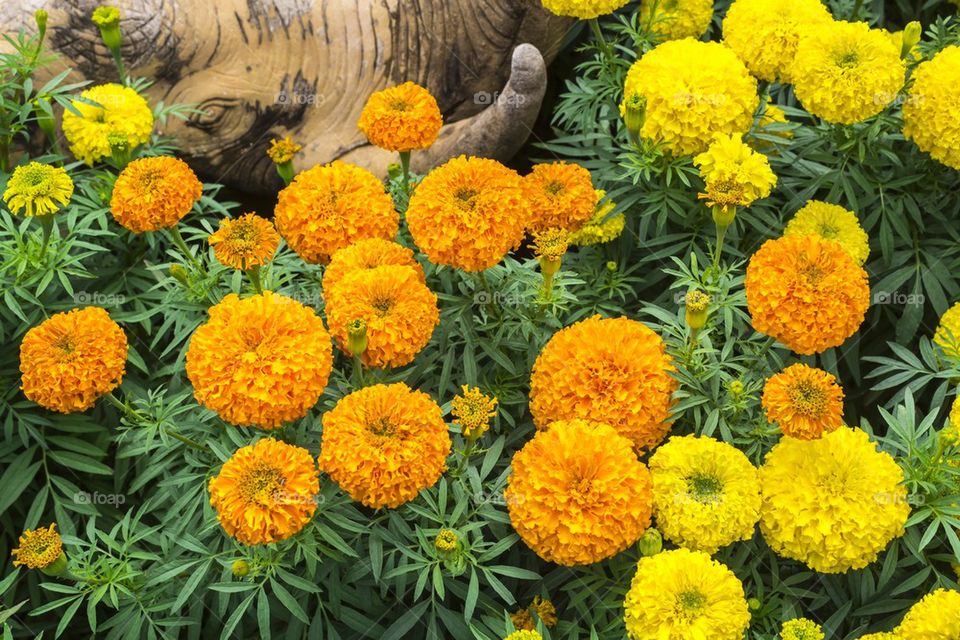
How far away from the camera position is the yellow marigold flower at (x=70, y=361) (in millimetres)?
2160

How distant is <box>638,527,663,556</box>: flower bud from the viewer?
1.94 meters

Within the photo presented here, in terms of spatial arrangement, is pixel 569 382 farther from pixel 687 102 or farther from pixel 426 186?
pixel 687 102

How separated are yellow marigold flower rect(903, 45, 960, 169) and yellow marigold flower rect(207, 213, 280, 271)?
1878 millimetres

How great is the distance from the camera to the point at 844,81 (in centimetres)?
257

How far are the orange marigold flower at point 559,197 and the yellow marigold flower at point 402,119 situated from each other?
31 cm

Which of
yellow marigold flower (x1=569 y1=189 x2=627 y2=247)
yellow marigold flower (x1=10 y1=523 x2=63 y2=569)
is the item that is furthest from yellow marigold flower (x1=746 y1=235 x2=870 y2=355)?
yellow marigold flower (x1=10 y1=523 x2=63 y2=569)

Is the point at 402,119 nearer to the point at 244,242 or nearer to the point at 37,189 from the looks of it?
the point at 244,242

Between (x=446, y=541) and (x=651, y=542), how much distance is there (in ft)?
1.45

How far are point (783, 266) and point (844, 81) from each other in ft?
→ 2.59

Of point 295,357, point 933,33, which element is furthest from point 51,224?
point 933,33

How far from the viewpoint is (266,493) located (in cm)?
178

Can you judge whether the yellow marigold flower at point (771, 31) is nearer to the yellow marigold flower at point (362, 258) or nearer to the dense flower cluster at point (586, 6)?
the dense flower cluster at point (586, 6)

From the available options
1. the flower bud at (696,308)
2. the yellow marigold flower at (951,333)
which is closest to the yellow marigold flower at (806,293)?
the flower bud at (696,308)

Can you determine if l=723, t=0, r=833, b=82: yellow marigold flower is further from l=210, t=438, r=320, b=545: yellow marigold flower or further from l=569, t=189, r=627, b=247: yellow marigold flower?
l=210, t=438, r=320, b=545: yellow marigold flower
